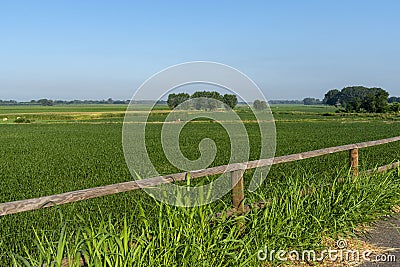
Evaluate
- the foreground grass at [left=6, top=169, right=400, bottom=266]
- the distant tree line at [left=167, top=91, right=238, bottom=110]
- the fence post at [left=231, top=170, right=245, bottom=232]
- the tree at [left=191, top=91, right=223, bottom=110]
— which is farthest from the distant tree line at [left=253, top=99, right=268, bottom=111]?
the foreground grass at [left=6, top=169, right=400, bottom=266]

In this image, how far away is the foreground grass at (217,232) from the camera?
332 cm

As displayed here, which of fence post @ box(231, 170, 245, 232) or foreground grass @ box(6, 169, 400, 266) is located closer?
foreground grass @ box(6, 169, 400, 266)

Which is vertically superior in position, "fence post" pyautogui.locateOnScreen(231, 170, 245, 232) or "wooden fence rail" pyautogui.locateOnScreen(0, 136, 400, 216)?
"wooden fence rail" pyautogui.locateOnScreen(0, 136, 400, 216)

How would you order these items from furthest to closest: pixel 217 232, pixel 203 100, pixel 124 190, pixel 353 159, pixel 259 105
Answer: pixel 353 159 → pixel 203 100 → pixel 259 105 → pixel 217 232 → pixel 124 190

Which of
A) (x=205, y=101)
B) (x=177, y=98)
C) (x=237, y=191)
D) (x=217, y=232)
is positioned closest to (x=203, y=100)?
(x=205, y=101)

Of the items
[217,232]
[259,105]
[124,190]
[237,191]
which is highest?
[259,105]

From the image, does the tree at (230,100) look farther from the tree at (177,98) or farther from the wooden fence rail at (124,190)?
the wooden fence rail at (124,190)

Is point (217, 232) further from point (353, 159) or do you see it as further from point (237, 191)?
point (353, 159)

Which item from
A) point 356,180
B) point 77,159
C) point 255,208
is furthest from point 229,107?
point 77,159

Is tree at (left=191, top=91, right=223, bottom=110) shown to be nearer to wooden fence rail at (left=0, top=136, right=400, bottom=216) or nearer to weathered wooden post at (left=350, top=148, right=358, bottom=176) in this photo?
wooden fence rail at (left=0, top=136, right=400, bottom=216)

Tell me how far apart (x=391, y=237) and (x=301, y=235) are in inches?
46.6

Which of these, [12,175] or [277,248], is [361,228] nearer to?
[277,248]

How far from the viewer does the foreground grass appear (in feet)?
10.9

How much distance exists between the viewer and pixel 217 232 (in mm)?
3980
